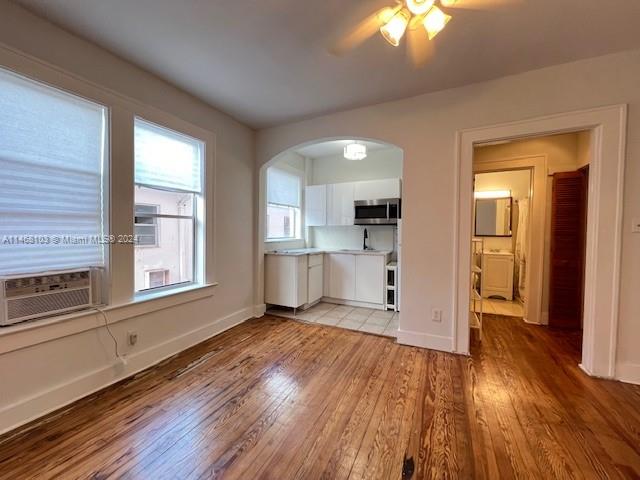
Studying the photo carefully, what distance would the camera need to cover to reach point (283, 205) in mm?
4762

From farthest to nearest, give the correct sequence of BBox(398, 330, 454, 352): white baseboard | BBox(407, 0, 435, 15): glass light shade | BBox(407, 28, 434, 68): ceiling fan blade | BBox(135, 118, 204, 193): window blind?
BBox(398, 330, 454, 352): white baseboard, BBox(135, 118, 204, 193): window blind, BBox(407, 28, 434, 68): ceiling fan blade, BBox(407, 0, 435, 15): glass light shade

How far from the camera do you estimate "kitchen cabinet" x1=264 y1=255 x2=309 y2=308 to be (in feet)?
12.5

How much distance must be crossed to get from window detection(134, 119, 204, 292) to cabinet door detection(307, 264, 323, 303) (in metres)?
1.73

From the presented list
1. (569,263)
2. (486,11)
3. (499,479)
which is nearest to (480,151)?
(569,263)

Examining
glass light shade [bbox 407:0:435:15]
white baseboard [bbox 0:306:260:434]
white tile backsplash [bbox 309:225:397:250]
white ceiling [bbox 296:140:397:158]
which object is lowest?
white baseboard [bbox 0:306:260:434]

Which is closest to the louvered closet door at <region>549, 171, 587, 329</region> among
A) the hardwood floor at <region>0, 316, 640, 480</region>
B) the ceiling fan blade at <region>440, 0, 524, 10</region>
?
the hardwood floor at <region>0, 316, 640, 480</region>

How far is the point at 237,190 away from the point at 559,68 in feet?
11.2

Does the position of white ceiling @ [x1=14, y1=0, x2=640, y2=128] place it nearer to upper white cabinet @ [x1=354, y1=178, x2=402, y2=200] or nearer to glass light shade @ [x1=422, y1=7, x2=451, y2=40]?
glass light shade @ [x1=422, y1=7, x2=451, y2=40]

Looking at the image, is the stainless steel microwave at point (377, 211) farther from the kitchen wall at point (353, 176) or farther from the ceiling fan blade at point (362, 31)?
the ceiling fan blade at point (362, 31)

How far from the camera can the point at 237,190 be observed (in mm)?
3453

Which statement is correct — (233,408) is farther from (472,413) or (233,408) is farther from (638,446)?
(638,446)

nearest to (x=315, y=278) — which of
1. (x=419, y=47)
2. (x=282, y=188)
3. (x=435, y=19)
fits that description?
(x=282, y=188)

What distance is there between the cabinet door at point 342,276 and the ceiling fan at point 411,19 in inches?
119

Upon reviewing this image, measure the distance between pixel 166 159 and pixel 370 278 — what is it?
123 inches
